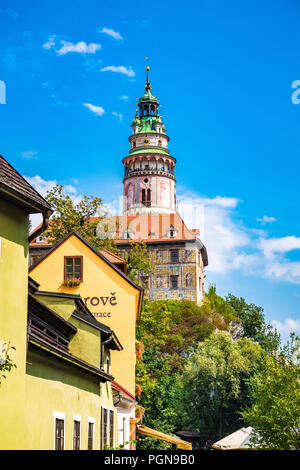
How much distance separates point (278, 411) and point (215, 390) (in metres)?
28.2

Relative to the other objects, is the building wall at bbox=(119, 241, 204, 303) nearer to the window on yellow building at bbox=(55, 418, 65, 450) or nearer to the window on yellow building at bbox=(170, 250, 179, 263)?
A: the window on yellow building at bbox=(170, 250, 179, 263)

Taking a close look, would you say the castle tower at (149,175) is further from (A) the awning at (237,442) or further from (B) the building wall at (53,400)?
(B) the building wall at (53,400)

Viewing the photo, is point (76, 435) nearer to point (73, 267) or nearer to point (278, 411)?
point (73, 267)

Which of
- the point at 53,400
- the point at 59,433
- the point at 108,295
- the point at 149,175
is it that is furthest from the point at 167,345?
the point at 53,400

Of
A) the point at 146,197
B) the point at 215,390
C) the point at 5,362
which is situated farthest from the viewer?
the point at 146,197

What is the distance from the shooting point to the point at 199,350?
61.1 meters

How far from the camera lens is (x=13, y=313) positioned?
11078 mm

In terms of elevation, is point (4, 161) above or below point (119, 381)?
above

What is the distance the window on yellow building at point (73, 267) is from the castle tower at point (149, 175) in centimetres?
8459

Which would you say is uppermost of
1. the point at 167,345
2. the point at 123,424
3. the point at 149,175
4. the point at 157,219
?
the point at 149,175

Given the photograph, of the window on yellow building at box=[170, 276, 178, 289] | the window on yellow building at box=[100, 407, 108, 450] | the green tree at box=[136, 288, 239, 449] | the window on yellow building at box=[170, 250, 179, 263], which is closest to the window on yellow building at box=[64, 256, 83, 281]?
the green tree at box=[136, 288, 239, 449]

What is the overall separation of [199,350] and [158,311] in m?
19.0
